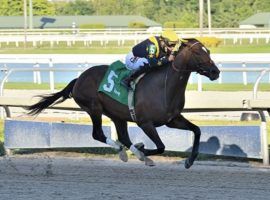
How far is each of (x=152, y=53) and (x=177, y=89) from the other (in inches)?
16.4

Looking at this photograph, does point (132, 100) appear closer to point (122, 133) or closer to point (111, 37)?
point (122, 133)

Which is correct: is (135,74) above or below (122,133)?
above

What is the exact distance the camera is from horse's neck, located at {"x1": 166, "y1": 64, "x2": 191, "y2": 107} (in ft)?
20.2

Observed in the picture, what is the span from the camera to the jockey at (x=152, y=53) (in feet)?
20.6

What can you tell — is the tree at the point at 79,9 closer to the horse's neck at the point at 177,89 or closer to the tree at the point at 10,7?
the tree at the point at 10,7

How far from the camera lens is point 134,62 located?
261 inches

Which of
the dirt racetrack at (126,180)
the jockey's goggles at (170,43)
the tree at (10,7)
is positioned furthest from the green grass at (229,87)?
the tree at (10,7)

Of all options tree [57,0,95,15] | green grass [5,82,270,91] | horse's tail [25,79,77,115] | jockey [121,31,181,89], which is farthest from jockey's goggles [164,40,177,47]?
tree [57,0,95,15]

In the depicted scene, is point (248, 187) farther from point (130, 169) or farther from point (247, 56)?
point (247, 56)

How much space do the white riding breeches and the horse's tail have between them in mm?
891

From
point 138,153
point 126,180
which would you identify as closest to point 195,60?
point 138,153

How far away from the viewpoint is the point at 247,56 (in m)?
16.6

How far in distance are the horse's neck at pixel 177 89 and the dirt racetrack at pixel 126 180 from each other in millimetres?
690

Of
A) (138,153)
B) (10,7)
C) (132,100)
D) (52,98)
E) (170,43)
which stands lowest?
(10,7)
